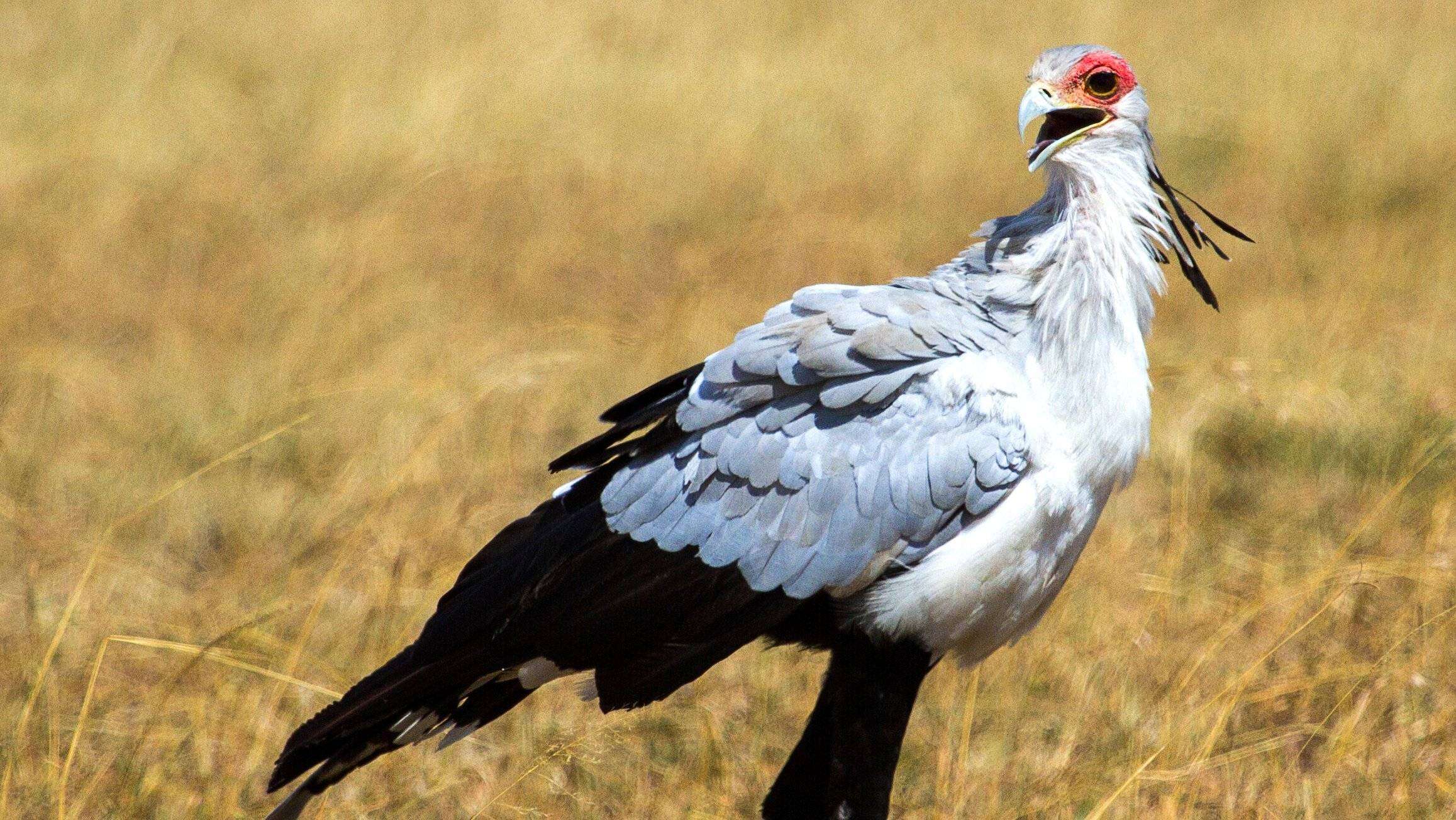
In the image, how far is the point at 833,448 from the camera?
3.04m

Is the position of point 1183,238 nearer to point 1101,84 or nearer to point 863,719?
point 1101,84

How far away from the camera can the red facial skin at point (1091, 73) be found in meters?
3.22

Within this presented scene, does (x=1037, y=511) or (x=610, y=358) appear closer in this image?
(x=1037, y=511)

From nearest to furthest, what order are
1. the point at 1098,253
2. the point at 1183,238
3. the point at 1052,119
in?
the point at 1098,253
the point at 1052,119
the point at 1183,238

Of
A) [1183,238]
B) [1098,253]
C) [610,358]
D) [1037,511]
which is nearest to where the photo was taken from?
[1037,511]

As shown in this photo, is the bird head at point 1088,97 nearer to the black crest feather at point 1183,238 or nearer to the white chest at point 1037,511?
the black crest feather at point 1183,238

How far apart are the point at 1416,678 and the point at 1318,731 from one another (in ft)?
0.91

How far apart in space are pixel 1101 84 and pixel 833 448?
0.96m

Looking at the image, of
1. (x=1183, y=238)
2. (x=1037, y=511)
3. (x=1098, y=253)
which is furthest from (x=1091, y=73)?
(x=1037, y=511)

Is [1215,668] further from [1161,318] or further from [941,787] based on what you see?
[1161,318]

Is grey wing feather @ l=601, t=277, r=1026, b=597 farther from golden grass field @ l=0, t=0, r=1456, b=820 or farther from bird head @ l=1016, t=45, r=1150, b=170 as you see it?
golden grass field @ l=0, t=0, r=1456, b=820

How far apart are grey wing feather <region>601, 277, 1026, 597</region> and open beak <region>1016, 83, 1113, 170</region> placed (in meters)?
0.33

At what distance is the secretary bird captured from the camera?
297 cm

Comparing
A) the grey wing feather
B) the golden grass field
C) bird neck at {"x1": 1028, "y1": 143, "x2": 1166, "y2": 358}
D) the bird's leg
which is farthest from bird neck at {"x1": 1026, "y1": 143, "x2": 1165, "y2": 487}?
the golden grass field
